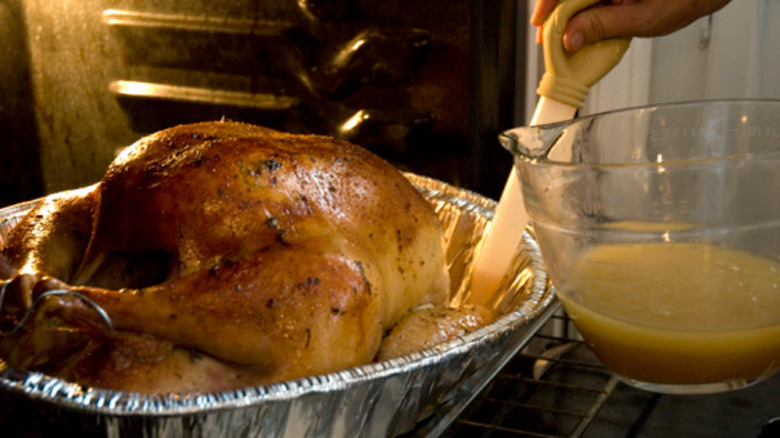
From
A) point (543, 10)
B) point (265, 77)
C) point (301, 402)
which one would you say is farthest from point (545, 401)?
point (265, 77)

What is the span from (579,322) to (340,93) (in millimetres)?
718

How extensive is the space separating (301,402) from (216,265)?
0.16 metres

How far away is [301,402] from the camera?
754mm

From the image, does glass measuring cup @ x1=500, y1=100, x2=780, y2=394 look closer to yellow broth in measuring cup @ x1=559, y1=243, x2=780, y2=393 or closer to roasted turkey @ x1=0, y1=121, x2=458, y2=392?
yellow broth in measuring cup @ x1=559, y1=243, x2=780, y2=393

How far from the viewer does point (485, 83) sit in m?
1.44

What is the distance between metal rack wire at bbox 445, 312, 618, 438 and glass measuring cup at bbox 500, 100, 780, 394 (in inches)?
3.2

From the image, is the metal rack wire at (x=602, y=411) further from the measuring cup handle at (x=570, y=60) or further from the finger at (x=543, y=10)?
the finger at (x=543, y=10)

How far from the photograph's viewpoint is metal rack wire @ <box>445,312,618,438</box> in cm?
92

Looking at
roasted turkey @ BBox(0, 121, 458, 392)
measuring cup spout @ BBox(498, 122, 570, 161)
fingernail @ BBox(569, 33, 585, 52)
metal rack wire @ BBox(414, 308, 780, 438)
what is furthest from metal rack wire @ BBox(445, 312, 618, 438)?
fingernail @ BBox(569, 33, 585, 52)

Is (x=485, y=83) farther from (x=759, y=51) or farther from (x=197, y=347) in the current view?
(x=197, y=347)

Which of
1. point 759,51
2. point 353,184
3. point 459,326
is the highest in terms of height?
point 759,51

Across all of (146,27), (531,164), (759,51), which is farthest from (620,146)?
(146,27)

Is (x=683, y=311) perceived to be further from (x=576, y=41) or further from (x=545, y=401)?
(x=576, y=41)

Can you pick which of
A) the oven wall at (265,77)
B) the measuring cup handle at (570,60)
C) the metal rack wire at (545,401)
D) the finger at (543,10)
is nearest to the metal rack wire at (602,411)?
the metal rack wire at (545,401)
